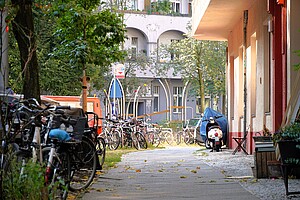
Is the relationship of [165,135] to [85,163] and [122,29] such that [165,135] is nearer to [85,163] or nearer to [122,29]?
[122,29]

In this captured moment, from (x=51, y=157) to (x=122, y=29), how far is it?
425 inches

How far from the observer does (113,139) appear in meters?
27.8

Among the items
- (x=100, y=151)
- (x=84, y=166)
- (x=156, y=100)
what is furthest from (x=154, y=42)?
(x=84, y=166)

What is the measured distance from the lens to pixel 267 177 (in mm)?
11969

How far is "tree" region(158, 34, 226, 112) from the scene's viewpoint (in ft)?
129

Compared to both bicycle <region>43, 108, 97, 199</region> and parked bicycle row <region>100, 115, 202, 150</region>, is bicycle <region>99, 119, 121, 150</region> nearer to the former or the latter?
parked bicycle row <region>100, 115, 202, 150</region>

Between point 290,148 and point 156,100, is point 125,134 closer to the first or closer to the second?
point 290,148

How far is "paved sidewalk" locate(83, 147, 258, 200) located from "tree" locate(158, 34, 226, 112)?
23588mm

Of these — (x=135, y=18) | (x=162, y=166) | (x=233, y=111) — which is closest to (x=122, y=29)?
(x=162, y=166)

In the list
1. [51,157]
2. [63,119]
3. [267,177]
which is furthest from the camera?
[267,177]

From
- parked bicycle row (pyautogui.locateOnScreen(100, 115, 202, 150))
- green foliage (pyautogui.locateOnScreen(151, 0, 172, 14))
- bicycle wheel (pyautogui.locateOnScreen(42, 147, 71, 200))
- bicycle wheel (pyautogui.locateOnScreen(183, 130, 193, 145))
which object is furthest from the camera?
green foliage (pyautogui.locateOnScreen(151, 0, 172, 14))

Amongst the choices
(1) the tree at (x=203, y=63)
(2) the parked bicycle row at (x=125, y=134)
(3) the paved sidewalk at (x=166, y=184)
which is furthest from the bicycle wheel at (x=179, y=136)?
(3) the paved sidewalk at (x=166, y=184)

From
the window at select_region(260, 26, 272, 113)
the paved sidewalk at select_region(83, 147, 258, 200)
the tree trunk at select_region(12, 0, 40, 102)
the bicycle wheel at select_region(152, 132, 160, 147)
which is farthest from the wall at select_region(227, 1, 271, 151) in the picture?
the tree trunk at select_region(12, 0, 40, 102)

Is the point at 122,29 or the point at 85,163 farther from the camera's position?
the point at 122,29
